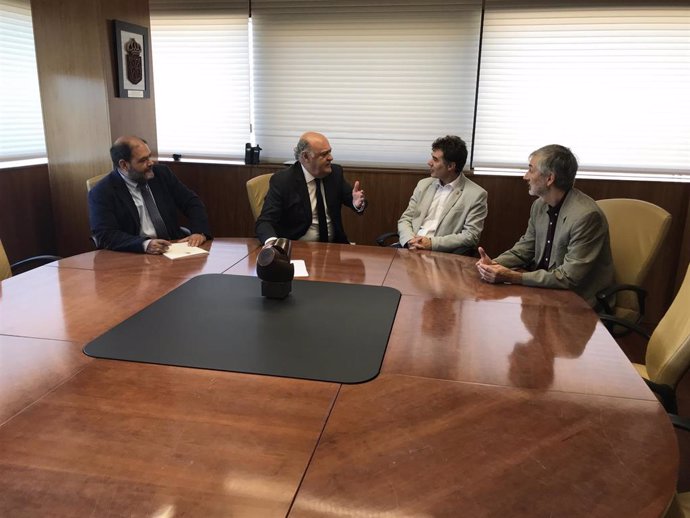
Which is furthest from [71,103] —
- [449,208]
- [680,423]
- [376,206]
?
[680,423]

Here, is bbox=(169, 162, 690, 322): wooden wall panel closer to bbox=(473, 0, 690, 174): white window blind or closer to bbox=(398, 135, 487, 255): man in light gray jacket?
bbox=(473, 0, 690, 174): white window blind

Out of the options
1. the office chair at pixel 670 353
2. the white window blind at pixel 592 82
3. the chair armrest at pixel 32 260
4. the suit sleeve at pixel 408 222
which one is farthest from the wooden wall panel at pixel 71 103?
the office chair at pixel 670 353

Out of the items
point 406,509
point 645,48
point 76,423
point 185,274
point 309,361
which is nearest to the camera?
point 406,509

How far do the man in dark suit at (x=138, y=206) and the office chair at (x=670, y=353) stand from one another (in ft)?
6.90

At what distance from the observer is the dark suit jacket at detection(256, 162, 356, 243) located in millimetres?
3168

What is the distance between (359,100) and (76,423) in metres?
3.42

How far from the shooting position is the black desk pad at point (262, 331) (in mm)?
1457

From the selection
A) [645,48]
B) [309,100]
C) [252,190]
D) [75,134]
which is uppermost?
[645,48]

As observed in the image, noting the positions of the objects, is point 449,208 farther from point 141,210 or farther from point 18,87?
point 18,87

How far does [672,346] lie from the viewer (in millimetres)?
1820

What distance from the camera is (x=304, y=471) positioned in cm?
103

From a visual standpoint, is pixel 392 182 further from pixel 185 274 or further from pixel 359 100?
pixel 185 274

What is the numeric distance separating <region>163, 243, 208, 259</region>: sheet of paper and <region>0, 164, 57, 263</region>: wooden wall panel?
1725 mm

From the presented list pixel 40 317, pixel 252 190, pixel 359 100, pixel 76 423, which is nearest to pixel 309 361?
pixel 76 423
